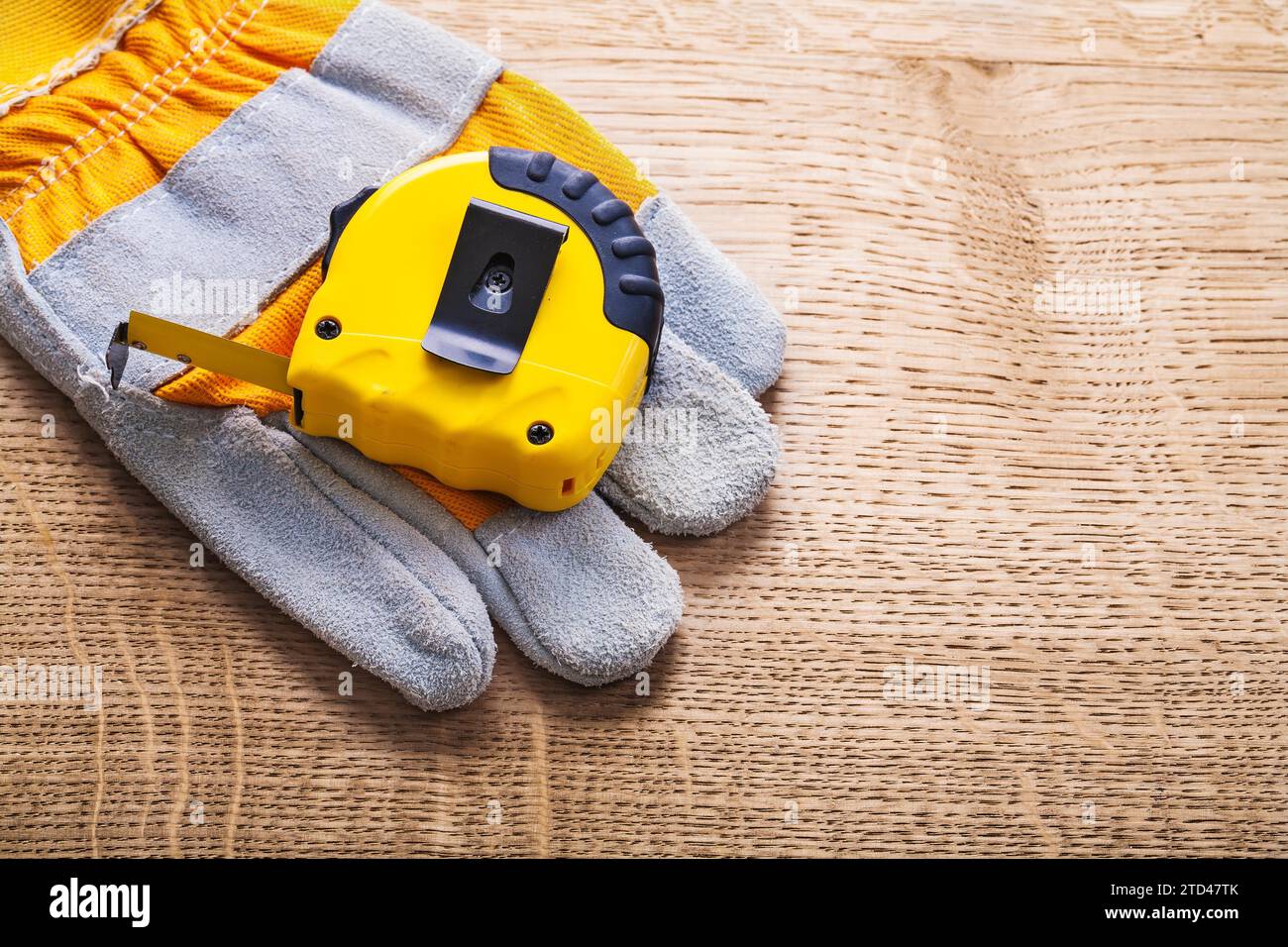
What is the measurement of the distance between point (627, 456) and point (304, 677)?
253 millimetres

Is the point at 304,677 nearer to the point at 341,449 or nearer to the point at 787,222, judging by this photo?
the point at 341,449

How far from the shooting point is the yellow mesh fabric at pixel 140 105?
74 centimetres

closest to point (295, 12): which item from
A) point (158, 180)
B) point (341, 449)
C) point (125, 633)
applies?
point (158, 180)

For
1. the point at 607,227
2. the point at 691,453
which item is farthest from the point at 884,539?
the point at 607,227

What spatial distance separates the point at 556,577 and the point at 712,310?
0.21 meters

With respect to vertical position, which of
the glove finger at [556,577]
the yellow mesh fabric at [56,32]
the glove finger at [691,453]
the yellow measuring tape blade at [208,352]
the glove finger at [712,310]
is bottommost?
the glove finger at [556,577]

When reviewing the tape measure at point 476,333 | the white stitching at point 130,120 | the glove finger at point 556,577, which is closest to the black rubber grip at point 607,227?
the tape measure at point 476,333

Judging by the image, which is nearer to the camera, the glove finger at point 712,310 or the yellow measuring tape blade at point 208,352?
the yellow measuring tape blade at point 208,352

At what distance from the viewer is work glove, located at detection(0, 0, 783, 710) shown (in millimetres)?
714

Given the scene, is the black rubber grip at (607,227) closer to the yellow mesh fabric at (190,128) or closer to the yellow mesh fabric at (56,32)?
the yellow mesh fabric at (190,128)

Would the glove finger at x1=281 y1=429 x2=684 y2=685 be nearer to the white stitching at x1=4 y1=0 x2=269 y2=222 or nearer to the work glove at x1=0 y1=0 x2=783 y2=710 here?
the work glove at x1=0 y1=0 x2=783 y2=710

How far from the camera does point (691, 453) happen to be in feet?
2.45

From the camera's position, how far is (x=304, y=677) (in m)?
0.73

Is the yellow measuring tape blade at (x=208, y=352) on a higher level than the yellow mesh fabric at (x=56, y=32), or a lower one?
lower
